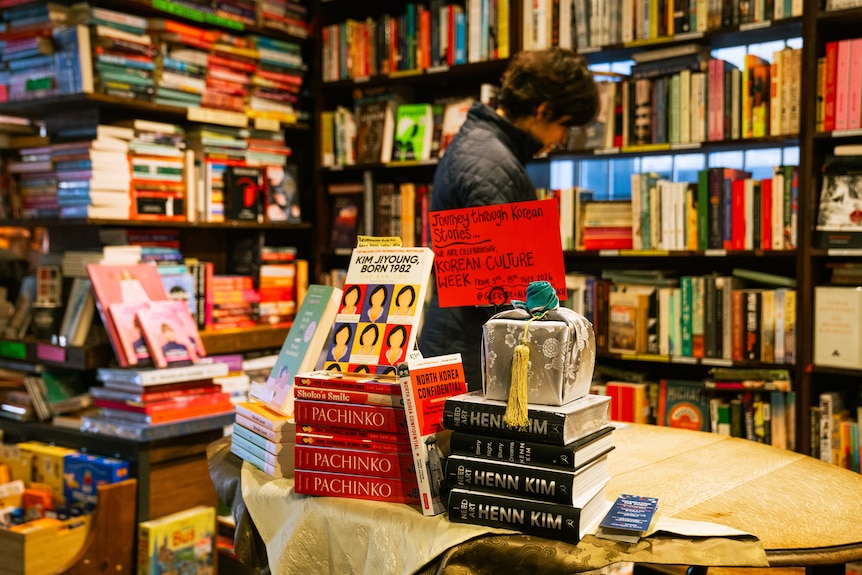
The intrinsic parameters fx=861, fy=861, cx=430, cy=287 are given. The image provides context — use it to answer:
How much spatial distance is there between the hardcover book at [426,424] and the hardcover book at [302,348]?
36 cm

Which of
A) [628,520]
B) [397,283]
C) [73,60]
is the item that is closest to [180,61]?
[73,60]

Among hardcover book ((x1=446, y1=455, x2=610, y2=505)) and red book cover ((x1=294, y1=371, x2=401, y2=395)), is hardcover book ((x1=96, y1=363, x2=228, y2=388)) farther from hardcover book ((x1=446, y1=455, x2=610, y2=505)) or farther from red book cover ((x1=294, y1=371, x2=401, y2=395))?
hardcover book ((x1=446, y1=455, x2=610, y2=505))

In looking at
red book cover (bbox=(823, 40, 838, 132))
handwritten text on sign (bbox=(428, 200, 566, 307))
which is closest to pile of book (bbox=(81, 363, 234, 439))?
handwritten text on sign (bbox=(428, 200, 566, 307))

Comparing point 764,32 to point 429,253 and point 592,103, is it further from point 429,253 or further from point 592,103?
point 429,253

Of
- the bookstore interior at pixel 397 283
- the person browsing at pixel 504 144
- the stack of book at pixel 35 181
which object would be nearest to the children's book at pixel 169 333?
the bookstore interior at pixel 397 283

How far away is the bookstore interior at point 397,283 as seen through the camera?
1307mm

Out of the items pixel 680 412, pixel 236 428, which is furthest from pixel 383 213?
pixel 236 428

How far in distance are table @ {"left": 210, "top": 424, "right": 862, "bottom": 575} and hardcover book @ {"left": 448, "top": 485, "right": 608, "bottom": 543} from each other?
1 cm

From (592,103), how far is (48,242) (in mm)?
2423

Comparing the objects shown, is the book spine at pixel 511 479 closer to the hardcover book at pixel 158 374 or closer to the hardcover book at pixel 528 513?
the hardcover book at pixel 528 513

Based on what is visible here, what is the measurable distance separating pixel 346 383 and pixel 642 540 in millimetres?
500

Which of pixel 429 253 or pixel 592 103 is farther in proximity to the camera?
pixel 592 103

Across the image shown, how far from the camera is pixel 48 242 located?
143 inches

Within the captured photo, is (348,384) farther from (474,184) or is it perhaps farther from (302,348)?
(474,184)
